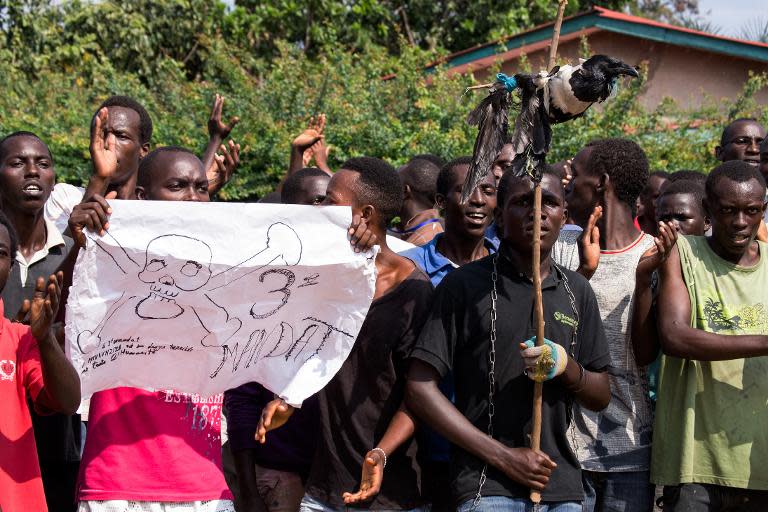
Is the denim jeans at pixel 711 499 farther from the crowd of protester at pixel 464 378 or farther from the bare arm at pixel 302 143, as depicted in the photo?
the bare arm at pixel 302 143

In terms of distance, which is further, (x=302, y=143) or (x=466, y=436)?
(x=302, y=143)

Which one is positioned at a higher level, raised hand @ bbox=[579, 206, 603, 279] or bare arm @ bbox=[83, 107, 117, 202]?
bare arm @ bbox=[83, 107, 117, 202]

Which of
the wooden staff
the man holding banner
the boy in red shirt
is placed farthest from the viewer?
the man holding banner

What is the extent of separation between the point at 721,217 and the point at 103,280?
9.48 ft

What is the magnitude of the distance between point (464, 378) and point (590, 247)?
1157 millimetres

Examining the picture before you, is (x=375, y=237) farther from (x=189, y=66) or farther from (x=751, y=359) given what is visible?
(x=189, y=66)

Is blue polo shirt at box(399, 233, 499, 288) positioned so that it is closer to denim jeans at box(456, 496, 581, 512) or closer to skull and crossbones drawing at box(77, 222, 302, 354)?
skull and crossbones drawing at box(77, 222, 302, 354)

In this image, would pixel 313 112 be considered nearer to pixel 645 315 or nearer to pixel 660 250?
pixel 645 315

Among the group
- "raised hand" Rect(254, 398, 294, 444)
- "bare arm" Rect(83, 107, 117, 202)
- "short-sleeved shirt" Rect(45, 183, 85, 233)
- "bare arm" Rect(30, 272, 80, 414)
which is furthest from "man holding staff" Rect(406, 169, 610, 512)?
"short-sleeved shirt" Rect(45, 183, 85, 233)

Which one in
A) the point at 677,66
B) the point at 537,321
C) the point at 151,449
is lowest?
the point at 151,449

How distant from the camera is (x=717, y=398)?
484cm

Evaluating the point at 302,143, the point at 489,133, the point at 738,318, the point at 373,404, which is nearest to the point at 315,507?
the point at 373,404

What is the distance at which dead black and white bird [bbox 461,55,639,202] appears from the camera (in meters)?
4.11

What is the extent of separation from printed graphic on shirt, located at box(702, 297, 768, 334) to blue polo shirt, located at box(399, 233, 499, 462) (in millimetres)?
1273
